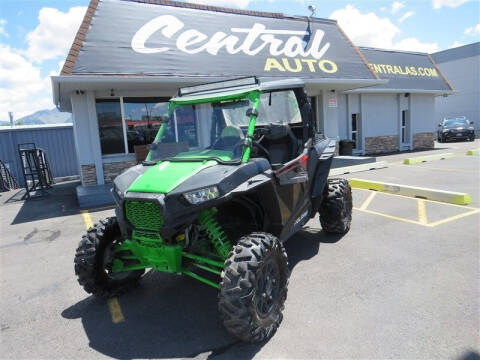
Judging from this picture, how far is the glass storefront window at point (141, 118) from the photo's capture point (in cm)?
1075

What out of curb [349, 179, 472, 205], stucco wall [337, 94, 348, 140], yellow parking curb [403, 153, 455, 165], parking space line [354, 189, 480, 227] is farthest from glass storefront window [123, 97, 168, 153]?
yellow parking curb [403, 153, 455, 165]

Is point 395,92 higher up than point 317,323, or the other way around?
point 395,92

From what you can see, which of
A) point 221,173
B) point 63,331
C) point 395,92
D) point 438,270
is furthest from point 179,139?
point 395,92

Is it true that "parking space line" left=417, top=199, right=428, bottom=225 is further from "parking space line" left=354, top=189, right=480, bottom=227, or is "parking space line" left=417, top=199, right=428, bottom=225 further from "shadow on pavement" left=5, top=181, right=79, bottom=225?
"shadow on pavement" left=5, top=181, right=79, bottom=225

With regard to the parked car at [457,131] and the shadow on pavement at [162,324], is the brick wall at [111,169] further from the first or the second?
the parked car at [457,131]

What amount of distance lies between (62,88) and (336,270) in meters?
8.88

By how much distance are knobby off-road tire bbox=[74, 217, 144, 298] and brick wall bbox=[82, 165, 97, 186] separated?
703cm

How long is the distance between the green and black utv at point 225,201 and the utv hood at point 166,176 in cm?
1

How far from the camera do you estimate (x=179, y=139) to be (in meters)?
4.09

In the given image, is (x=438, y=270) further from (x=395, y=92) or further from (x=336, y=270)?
(x=395, y=92)

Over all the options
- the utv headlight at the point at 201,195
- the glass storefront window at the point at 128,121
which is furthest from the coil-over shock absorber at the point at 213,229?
the glass storefront window at the point at 128,121

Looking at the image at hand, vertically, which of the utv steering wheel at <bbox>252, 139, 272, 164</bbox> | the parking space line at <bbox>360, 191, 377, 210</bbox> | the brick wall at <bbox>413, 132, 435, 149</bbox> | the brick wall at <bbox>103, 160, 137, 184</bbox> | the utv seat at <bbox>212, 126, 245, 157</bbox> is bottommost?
the parking space line at <bbox>360, 191, 377, 210</bbox>

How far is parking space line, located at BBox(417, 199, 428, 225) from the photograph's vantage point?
19.4 feet

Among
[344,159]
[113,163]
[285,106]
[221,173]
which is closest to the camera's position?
[221,173]
